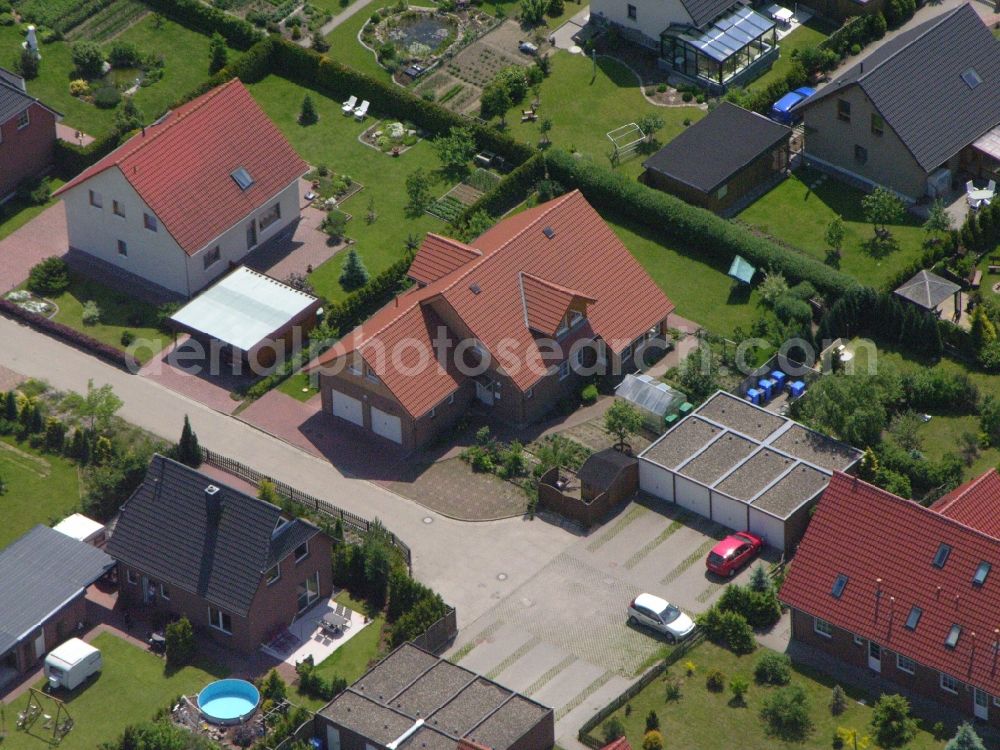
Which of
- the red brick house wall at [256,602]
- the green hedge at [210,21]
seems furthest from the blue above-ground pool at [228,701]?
the green hedge at [210,21]

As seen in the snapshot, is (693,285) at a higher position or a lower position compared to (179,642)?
higher

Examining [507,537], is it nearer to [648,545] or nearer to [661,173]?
[648,545]

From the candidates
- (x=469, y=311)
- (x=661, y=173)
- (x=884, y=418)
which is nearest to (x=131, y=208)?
(x=469, y=311)

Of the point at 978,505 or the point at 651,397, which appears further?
the point at 651,397

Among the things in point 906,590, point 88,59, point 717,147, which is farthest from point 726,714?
point 88,59

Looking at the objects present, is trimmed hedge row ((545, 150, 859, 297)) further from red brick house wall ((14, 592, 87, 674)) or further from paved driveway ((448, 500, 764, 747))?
red brick house wall ((14, 592, 87, 674))

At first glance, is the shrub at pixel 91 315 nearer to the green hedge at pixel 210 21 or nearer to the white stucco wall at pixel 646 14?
the green hedge at pixel 210 21

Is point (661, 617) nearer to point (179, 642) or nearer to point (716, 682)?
point (716, 682)

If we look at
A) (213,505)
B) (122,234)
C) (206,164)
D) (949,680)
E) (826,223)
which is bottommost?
(949,680)

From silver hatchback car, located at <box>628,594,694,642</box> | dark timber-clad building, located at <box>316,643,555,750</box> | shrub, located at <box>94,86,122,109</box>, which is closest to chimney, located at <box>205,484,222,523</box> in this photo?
dark timber-clad building, located at <box>316,643,555,750</box>
